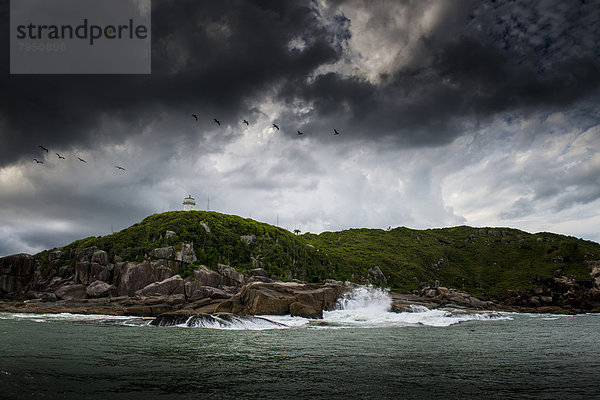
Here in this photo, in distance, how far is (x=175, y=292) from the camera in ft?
257

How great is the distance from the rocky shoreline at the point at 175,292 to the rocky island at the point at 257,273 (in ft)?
0.77

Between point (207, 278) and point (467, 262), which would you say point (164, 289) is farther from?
point (467, 262)

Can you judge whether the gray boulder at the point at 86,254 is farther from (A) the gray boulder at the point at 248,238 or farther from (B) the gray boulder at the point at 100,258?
A: (A) the gray boulder at the point at 248,238

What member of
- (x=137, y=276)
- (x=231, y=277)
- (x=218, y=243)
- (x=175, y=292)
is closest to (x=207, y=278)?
(x=231, y=277)

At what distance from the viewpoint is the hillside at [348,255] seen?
11138 centimetres

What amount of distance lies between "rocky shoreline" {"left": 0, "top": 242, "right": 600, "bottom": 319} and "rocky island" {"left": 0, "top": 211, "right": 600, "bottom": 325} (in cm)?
23

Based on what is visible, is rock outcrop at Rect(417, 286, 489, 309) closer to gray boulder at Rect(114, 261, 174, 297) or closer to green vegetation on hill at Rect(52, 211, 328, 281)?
green vegetation on hill at Rect(52, 211, 328, 281)

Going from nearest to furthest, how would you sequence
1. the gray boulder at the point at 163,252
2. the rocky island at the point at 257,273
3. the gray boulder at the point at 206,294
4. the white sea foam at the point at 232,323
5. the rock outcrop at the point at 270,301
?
1. the white sea foam at the point at 232,323
2. the rock outcrop at the point at 270,301
3. the rocky island at the point at 257,273
4. the gray boulder at the point at 206,294
5. the gray boulder at the point at 163,252

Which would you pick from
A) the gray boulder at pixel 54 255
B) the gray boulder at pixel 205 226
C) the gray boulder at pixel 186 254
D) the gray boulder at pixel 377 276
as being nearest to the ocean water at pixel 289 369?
the gray boulder at pixel 186 254

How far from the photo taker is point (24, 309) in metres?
64.6

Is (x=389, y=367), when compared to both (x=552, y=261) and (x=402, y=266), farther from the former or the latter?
(x=552, y=261)

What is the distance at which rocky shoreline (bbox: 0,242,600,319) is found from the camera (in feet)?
191

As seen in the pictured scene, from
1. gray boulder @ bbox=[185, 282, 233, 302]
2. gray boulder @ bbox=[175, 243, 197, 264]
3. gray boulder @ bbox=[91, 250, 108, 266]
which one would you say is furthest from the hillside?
gray boulder @ bbox=[185, 282, 233, 302]

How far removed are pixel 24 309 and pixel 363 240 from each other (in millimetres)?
156485
